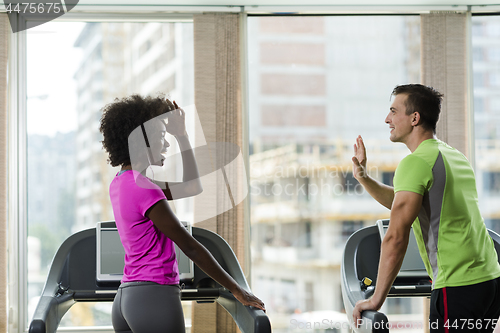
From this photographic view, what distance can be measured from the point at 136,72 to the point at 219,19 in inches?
32.0

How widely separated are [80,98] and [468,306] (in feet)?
10.6

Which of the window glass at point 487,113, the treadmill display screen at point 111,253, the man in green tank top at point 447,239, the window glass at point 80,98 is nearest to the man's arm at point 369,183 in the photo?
the man in green tank top at point 447,239

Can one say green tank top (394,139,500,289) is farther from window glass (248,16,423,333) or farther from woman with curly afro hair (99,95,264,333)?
window glass (248,16,423,333)

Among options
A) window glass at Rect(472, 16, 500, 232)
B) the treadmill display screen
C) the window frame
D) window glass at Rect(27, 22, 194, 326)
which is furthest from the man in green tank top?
window glass at Rect(472, 16, 500, 232)

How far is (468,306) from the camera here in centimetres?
146

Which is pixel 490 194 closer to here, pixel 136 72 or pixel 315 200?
pixel 315 200

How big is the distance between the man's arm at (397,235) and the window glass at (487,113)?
2.61 metres

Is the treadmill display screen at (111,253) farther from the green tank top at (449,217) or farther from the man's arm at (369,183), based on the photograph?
the green tank top at (449,217)

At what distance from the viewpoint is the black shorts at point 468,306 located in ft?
4.77

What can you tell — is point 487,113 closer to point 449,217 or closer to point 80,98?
point 449,217

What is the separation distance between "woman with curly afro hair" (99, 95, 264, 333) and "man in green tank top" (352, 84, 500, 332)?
0.65 m

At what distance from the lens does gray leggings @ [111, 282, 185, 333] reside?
1.37 metres

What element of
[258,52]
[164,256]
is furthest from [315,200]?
[164,256]

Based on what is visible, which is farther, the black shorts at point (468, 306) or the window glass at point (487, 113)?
the window glass at point (487, 113)
